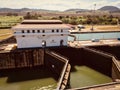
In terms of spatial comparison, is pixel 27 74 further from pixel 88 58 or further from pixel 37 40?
pixel 88 58

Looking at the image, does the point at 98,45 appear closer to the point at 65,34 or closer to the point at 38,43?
the point at 65,34

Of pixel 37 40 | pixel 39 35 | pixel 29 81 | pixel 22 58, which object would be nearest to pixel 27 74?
pixel 29 81

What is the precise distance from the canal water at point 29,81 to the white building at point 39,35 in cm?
656

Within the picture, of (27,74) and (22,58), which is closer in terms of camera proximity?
(27,74)

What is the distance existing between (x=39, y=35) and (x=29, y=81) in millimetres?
11085

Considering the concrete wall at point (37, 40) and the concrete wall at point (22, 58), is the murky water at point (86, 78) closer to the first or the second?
the concrete wall at point (37, 40)

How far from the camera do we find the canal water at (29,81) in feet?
94.0

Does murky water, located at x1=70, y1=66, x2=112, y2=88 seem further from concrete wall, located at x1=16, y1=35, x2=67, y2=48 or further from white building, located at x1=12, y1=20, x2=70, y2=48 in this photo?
white building, located at x1=12, y1=20, x2=70, y2=48

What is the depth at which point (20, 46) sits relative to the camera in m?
36.1

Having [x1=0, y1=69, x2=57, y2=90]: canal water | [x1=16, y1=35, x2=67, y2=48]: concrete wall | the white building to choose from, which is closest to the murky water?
[x1=0, y1=69, x2=57, y2=90]: canal water

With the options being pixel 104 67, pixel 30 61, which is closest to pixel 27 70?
pixel 30 61

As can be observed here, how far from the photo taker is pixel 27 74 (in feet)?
109

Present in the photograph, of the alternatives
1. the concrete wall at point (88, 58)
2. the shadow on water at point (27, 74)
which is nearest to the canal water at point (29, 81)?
the shadow on water at point (27, 74)

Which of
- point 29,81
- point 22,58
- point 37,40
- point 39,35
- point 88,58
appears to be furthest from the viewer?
point 88,58
